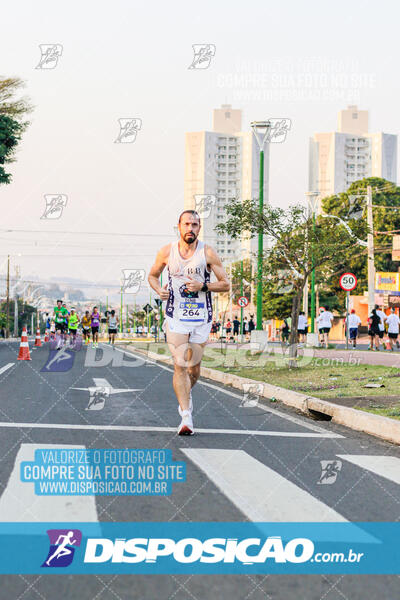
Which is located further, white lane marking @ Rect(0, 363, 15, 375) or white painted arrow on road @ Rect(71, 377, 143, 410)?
white lane marking @ Rect(0, 363, 15, 375)

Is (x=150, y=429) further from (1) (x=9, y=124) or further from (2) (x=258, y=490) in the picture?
(1) (x=9, y=124)

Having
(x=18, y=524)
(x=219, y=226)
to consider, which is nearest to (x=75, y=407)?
(x=18, y=524)

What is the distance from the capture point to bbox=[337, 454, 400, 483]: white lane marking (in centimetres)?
606

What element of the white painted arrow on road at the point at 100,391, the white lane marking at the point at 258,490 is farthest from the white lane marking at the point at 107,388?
the white lane marking at the point at 258,490

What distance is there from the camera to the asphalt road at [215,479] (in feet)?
11.3

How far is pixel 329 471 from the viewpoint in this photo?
238 inches

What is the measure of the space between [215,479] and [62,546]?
6.09 feet

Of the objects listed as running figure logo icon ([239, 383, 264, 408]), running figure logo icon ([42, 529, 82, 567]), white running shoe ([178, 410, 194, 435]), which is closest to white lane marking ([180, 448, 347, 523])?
white running shoe ([178, 410, 194, 435])

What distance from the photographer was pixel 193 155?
A: 194250 mm

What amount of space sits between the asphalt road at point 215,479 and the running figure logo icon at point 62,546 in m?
0.20

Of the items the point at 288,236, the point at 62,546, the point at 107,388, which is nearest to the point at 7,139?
the point at 288,236

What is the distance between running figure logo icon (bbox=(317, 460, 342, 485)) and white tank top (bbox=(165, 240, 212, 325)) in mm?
2009

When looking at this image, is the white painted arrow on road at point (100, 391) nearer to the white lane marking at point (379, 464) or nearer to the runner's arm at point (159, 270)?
the runner's arm at point (159, 270)

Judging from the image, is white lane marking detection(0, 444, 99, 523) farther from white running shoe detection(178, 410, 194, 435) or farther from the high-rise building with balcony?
the high-rise building with balcony
